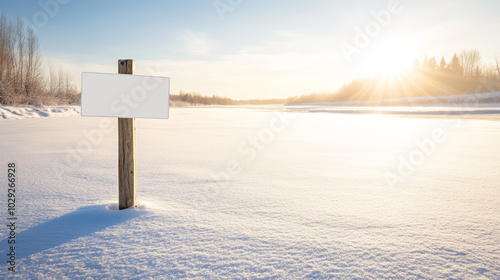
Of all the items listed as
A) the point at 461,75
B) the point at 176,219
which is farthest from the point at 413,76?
the point at 176,219

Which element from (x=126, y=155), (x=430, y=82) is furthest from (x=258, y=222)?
(x=430, y=82)

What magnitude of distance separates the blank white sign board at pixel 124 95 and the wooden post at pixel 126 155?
0.18 meters

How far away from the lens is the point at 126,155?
6.14ft

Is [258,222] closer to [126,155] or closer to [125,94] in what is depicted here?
[126,155]

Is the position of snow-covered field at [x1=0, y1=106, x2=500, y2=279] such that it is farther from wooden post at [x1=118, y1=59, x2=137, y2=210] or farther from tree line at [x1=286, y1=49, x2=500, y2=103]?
tree line at [x1=286, y1=49, x2=500, y2=103]

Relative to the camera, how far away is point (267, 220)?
1791 mm

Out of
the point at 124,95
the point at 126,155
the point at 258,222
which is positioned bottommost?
the point at 258,222

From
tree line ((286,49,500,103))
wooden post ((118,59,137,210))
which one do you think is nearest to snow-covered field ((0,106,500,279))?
wooden post ((118,59,137,210))

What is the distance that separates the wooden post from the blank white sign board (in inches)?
7.3

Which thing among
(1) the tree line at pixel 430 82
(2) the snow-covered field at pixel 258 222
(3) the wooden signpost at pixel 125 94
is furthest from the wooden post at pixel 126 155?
(1) the tree line at pixel 430 82

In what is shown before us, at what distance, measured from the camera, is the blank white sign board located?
1.61 meters

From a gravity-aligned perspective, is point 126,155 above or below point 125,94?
below

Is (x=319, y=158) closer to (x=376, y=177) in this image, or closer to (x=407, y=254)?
(x=376, y=177)

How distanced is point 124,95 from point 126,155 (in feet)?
1.50
